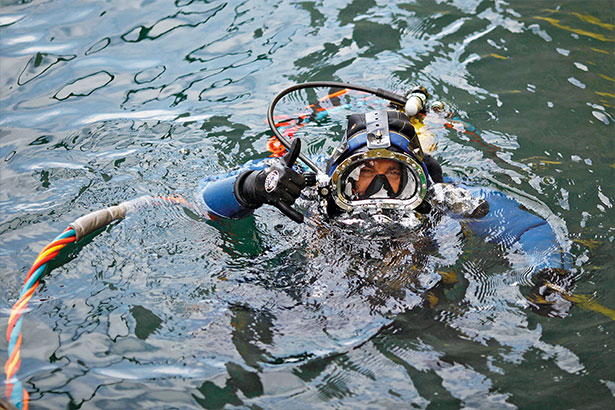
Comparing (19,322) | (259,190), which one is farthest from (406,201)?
(19,322)

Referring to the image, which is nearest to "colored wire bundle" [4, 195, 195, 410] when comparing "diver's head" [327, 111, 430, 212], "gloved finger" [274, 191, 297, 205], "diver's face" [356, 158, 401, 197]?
"gloved finger" [274, 191, 297, 205]

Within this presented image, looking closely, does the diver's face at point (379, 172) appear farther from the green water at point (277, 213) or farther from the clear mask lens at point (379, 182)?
the green water at point (277, 213)

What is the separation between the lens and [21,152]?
15.9 ft

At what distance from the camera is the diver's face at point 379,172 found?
3721mm

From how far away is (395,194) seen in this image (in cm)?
377

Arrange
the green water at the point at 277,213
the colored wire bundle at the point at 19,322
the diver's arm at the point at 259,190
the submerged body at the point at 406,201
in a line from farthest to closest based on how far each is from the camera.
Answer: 1. the submerged body at the point at 406,201
2. the diver's arm at the point at 259,190
3. the green water at the point at 277,213
4. the colored wire bundle at the point at 19,322

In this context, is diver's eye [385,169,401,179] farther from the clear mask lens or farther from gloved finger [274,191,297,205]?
gloved finger [274,191,297,205]

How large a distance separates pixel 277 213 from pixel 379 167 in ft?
2.88

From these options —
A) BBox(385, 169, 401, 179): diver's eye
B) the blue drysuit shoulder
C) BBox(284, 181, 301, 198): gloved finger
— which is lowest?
the blue drysuit shoulder

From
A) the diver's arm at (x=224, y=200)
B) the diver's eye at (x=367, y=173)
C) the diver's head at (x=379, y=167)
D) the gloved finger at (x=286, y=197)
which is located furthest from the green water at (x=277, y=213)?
the gloved finger at (x=286, y=197)

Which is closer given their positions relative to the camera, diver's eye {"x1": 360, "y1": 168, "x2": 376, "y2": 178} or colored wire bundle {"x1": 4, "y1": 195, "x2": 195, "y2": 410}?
colored wire bundle {"x1": 4, "y1": 195, "x2": 195, "y2": 410}

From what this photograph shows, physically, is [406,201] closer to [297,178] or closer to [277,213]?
[297,178]

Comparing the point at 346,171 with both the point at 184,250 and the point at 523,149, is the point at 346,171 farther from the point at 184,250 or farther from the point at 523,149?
the point at 523,149

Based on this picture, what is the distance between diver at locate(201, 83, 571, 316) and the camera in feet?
11.5
